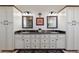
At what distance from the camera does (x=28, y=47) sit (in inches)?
248

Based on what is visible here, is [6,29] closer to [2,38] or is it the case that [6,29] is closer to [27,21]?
[2,38]

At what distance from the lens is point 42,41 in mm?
6305

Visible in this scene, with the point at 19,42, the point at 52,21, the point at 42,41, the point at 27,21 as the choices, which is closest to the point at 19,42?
the point at 19,42

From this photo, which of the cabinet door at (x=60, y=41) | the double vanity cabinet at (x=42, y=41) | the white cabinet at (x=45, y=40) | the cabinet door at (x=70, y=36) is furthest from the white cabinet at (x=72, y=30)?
the white cabinet at (x=45, y=40)

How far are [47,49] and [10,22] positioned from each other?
87.1 inches

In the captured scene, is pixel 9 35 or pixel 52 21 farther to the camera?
pixel 52 21

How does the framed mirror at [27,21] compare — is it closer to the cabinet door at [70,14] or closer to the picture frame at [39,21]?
the picture frame at [39,21]

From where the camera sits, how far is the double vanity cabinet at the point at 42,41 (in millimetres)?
6266

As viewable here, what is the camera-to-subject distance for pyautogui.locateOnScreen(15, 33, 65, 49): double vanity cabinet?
247 inches

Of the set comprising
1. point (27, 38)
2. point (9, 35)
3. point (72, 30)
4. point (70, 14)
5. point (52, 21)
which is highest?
point (70, 14)

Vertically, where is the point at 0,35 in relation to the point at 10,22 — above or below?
below

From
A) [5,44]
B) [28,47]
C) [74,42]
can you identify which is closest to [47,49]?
[28,47]

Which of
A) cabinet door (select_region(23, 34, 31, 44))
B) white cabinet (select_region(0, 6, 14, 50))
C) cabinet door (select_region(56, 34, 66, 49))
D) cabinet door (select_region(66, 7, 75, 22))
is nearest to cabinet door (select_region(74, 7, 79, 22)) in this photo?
cabinet door (select_region(66, 7, 75, 22))
